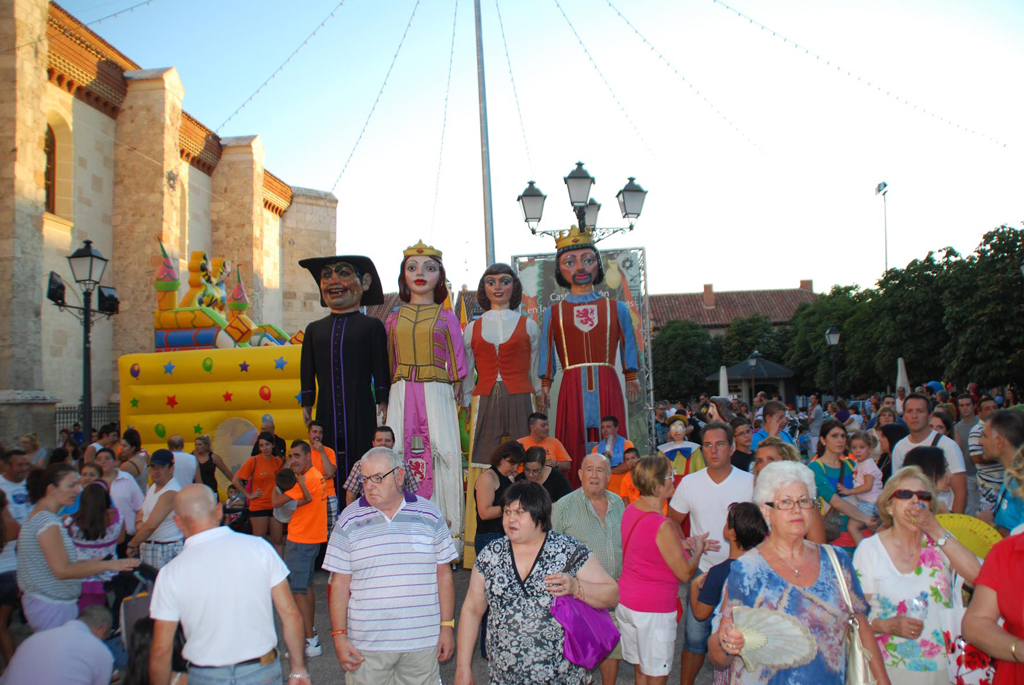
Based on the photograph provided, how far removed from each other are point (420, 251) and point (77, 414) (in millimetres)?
14458

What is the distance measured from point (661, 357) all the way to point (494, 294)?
111 feet

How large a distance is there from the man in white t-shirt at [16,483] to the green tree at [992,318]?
60.8 feet

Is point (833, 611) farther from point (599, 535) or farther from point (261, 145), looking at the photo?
point (261, 145)

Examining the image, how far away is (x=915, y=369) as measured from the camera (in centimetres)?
2684

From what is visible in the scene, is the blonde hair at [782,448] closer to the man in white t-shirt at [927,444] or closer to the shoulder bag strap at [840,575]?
the man in white t-shirt at [927,444]

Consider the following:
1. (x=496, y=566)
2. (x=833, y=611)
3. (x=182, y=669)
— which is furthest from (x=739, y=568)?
(x=182, y=669)

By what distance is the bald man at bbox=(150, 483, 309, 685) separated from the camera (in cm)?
319

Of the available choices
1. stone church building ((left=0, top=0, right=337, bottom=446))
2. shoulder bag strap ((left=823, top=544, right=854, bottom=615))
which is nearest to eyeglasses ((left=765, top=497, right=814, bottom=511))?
shoulder bag strap ((left=823, top=544, right=854, bottom=615))

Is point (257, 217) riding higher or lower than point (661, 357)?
higher

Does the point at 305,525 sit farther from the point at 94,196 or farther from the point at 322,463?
the point at 94,196

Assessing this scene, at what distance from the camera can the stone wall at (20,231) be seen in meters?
15.7

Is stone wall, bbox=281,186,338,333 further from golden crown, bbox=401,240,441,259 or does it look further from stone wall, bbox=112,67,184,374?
golden crown, bbox=401,240,441,259

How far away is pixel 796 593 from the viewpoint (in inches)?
112

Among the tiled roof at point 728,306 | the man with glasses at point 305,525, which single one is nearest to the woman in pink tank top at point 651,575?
the man with glasses at point 305,525
